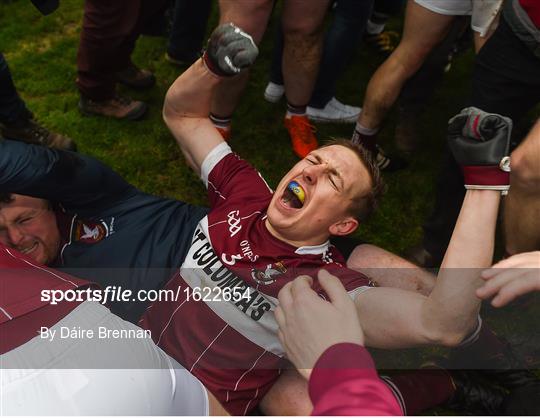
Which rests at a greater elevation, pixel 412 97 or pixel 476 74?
pixel 476 74

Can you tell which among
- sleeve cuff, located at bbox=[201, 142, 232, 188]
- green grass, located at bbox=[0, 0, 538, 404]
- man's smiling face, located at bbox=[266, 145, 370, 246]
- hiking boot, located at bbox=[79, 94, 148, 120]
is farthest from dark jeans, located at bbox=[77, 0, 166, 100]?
man's smiling face, located at bbox=[266, 145, 370, 246]

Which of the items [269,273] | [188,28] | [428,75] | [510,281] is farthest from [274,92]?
[510,281]

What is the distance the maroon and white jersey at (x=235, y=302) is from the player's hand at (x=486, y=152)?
0.57 metres

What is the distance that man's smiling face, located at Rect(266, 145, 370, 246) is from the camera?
2115 mm

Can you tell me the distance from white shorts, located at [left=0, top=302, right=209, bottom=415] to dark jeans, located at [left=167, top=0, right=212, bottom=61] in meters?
2.50

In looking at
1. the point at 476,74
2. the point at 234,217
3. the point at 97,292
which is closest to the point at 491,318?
the point at 476,74

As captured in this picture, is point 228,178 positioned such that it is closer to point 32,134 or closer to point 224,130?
point 224,130

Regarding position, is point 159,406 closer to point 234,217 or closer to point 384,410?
point 384,410

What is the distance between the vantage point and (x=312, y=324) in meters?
1.42

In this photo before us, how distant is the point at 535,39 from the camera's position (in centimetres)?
213

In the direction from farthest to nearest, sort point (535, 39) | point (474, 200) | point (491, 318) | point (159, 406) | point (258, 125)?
point (258, 125) → point (491, 318) → point (535, 39) → point (474, 200) → point (159, 406)

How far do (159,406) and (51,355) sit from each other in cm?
34

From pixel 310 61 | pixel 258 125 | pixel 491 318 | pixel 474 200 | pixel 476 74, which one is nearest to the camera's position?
pixel 474 200

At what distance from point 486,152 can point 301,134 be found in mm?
1926
